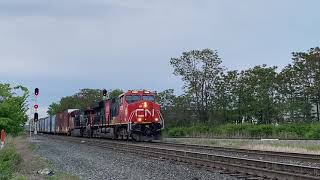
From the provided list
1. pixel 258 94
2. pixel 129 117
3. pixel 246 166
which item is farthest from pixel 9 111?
pixel 258 94

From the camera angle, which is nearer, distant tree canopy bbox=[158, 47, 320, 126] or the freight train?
the freight train

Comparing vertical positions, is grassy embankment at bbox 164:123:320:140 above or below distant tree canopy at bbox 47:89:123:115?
below

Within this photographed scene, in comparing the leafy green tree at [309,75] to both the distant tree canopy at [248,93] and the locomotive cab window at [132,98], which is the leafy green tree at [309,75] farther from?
the locomotive cab window at [132,98]

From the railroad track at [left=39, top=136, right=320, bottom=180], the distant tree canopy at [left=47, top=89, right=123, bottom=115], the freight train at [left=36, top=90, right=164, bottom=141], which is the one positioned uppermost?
the distant tree canopy at [left=47, top=89, right=123, bottom=115]

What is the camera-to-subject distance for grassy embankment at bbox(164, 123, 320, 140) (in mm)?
35562

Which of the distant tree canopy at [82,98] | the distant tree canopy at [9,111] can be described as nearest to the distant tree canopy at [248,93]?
the distant tree canopy at [9,111]

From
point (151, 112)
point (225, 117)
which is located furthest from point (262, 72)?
point (151, 112)

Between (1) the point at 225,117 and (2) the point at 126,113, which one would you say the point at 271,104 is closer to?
(1) the point at 225,117

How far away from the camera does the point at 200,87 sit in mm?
58531

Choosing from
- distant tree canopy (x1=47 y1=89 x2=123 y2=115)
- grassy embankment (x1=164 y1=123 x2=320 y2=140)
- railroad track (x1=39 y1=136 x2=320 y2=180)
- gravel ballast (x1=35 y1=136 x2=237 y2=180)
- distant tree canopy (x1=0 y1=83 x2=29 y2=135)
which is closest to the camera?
railroad track (x1=39 y1=136 x2=320 y2=180)

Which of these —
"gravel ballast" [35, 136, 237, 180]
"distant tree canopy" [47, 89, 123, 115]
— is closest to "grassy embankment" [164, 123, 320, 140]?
"gravel ballast" [35, 136, 237, 180]

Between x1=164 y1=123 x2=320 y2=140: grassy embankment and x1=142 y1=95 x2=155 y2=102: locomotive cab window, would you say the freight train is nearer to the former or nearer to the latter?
x1=142 y1=95 x2=155 y2=102: locomotive cab window

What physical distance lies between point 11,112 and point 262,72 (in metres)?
36.6

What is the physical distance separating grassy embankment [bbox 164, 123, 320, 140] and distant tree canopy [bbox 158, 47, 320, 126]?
19.8 ft
